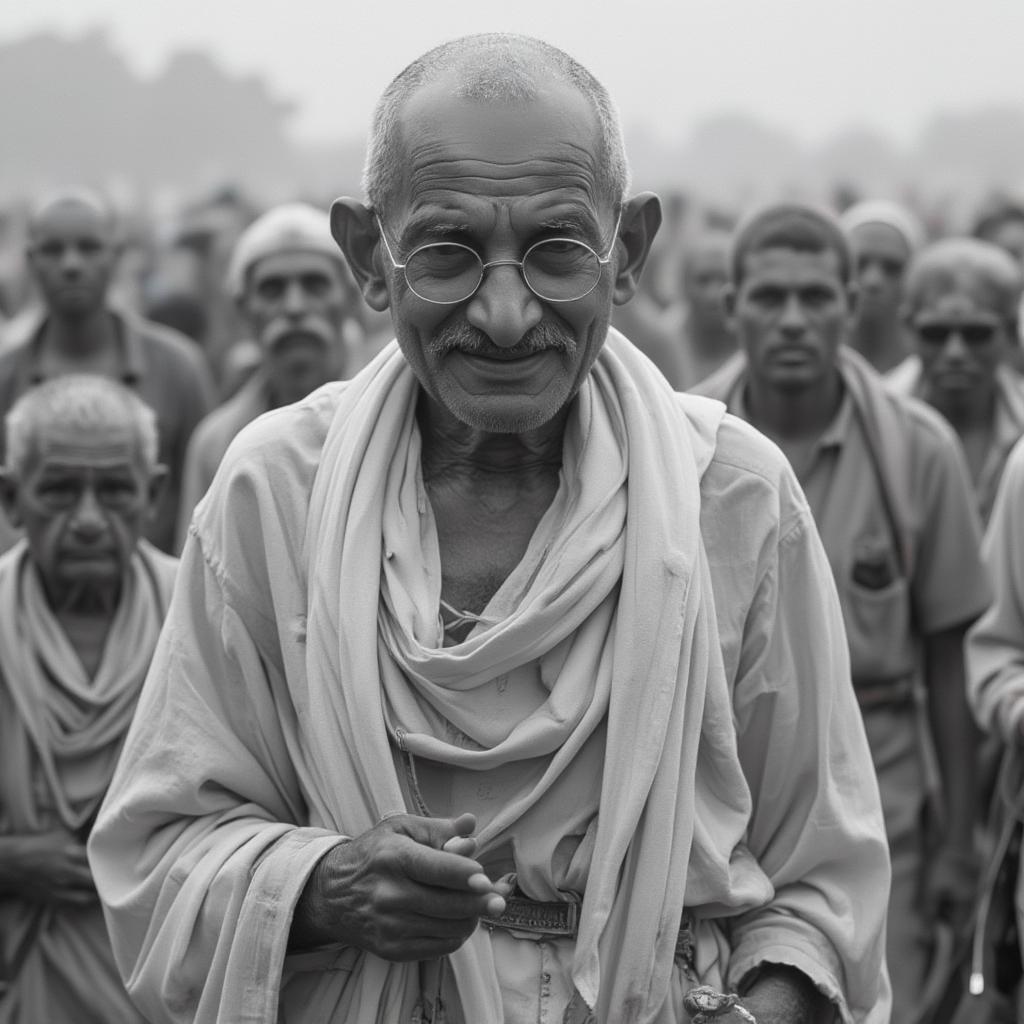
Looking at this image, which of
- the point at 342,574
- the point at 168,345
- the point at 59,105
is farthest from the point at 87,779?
the point at 59,105

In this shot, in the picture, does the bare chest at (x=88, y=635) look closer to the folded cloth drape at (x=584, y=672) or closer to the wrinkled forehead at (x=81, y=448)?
the wrinkled forehead at (x=81, y=448)

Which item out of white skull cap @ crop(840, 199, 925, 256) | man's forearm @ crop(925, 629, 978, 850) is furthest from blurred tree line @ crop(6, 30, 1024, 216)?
man's forearm @ crop(925, 629, 978, 850)

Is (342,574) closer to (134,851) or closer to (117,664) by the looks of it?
(134,851)

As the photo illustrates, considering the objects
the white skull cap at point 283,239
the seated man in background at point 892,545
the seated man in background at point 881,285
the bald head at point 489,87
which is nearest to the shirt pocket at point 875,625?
the seated man in background at point 892,545

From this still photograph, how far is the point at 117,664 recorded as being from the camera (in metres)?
4.41

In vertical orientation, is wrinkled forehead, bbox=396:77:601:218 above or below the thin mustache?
above

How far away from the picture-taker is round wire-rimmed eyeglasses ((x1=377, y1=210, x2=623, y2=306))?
2.47m

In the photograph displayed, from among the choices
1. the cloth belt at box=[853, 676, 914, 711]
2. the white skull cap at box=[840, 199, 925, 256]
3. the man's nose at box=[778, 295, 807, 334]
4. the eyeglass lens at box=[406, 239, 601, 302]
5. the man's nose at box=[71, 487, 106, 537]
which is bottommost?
the cloth belt at box=[853, 676, 914, 711]

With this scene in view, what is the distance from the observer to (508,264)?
246 centimetres

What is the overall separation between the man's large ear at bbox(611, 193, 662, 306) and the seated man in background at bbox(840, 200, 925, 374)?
5.98 meters

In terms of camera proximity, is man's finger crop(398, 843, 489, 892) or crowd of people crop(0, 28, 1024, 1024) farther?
crowd of people crop(0, 28, 1024, 1024)

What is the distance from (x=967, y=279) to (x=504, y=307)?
4632 mm

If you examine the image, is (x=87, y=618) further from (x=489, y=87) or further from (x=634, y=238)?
(x=489, y=87)

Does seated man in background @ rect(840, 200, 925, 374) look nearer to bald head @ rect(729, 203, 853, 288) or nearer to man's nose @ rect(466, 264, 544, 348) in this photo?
bald head @ rect(729, 203, 853, 288)
